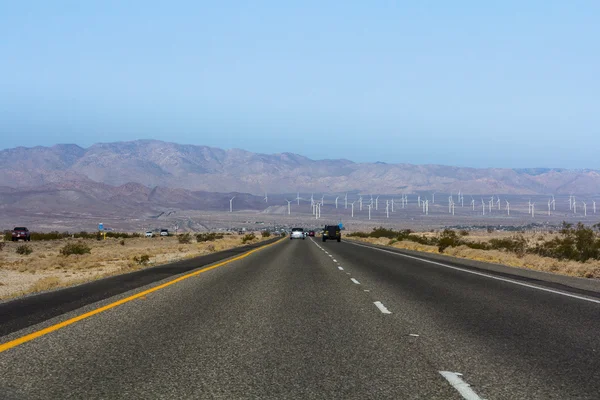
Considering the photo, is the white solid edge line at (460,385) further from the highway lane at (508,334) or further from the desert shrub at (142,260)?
the desert shrub at (142,260)

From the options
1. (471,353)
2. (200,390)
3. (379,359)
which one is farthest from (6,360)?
(471,353)

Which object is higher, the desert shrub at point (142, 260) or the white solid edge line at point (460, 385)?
the white solid edge line at point (460, 385)

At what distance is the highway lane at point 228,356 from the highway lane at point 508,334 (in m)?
0.45

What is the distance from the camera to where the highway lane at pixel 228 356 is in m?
6.58

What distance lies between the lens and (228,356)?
815cm

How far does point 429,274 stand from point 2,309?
1353cm

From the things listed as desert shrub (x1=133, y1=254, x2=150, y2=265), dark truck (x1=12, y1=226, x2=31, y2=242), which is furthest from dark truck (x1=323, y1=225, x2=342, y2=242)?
desert shrub (x1=133, y1=254, x2=150, y2=265)

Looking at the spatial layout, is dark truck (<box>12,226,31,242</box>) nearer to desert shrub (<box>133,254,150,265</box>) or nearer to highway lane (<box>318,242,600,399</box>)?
desert shrub (<box>133,254,150,265</box>)

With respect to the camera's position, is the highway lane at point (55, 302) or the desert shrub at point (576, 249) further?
the desert shrub at point (576, 249)

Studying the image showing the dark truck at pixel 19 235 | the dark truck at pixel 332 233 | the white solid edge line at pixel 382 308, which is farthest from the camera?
the dark truck at pixel 19 235

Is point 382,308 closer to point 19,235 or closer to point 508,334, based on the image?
point 508,334

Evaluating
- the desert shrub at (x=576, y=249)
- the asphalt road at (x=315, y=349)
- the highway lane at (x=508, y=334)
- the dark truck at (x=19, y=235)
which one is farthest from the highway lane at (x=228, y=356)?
the dark truck at (x=19, y=235)

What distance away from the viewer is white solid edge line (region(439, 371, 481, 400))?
636 cm

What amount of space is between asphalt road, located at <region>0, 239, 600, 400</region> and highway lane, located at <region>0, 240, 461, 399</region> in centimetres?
2
